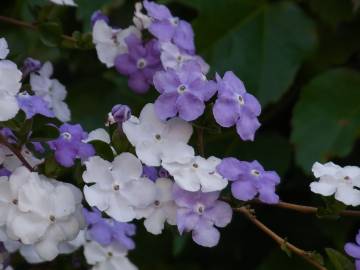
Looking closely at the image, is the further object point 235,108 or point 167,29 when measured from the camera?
point 167,29

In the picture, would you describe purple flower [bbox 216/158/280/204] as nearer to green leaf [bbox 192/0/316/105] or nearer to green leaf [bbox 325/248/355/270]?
green leaf [bbox 325/248/355/270]

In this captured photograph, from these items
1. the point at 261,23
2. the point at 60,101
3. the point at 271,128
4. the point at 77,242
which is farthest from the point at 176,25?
the point at 271,128

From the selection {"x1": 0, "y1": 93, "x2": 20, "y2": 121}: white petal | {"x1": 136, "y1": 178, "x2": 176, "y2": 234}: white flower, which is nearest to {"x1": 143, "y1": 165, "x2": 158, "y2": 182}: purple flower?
{"x1": 136, "y1": 178, "x2": 176, "y2": 234}: white flower

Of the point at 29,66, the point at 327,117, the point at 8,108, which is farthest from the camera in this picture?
the point at 327,117

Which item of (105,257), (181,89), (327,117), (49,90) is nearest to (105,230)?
(105,257)

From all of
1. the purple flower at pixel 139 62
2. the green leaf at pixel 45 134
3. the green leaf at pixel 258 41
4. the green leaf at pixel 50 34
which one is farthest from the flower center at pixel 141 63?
the green leaf at pixel 258 41

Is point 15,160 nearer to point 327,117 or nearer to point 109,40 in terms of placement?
point 109,40
